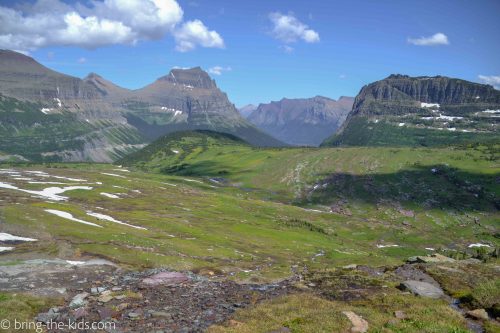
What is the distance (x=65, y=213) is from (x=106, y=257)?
41.8 m

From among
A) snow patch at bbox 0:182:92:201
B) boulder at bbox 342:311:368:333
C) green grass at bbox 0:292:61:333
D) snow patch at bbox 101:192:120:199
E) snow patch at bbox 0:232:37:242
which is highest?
boulder at bbox 342:311:368:333

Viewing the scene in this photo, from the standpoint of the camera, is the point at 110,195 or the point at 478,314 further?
the point at 110,195

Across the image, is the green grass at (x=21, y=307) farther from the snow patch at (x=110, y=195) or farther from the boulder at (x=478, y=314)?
the snow patch at (x=110, y=195)

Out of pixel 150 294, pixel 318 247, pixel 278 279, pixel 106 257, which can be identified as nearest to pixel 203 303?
pixel 150 294

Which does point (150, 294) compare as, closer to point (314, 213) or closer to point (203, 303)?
point (203, 303)

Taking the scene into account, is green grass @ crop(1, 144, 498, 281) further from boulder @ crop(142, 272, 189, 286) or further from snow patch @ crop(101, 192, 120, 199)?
boulder @ crop(142, 272, 189, 286)

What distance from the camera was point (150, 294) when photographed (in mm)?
39125

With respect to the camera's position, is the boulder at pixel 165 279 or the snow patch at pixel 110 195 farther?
the snow patch at pixel 110 195

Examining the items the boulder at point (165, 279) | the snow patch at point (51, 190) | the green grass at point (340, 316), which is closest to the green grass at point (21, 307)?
the boulder at point (165, 279)

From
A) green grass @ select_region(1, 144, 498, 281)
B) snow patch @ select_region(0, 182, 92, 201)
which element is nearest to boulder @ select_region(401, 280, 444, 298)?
green grass @ select_region(1, 144, 498, 281)

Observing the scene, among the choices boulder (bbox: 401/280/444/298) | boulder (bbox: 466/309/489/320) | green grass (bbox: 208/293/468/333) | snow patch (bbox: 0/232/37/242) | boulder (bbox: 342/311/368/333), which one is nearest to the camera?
boulder (bbox: 342/311/368/333)

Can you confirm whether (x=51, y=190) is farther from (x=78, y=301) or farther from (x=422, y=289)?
(x=422, y=289)

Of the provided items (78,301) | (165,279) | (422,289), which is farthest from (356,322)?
(78,301)

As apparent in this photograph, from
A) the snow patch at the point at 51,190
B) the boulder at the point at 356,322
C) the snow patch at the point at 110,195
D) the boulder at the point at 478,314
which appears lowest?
the snow patch at the point at 110,195
